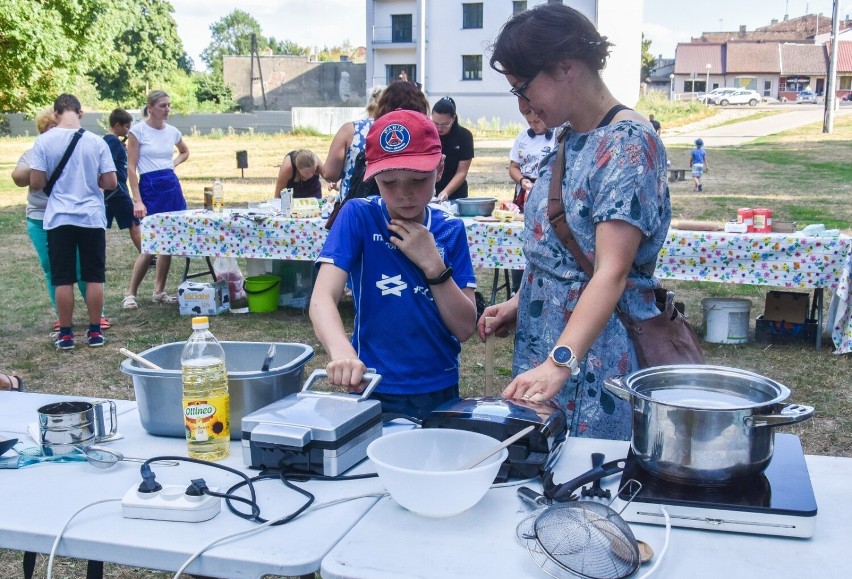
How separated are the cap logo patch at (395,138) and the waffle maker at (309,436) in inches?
23.8

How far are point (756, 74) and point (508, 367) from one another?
67372 millimetres

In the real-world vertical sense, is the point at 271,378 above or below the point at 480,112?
below

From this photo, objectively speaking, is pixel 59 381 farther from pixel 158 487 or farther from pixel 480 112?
pixel 480 112

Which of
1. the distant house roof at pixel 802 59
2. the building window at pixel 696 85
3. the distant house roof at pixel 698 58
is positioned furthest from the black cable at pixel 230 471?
Result: the distant house roof at pixel 802 59

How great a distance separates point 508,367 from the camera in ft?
17.7

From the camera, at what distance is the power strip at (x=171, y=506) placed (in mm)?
1346

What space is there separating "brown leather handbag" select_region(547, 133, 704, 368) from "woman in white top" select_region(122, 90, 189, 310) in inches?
218

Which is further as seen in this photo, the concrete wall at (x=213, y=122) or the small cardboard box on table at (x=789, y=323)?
the concrete wall at (x=213, y=122)

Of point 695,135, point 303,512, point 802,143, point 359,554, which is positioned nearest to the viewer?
point 359,554

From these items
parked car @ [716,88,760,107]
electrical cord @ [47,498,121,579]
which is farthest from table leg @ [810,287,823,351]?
parked car @ [716,88,760,107]

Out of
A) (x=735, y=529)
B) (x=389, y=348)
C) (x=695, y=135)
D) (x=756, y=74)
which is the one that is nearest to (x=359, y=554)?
(x=735, y=529)

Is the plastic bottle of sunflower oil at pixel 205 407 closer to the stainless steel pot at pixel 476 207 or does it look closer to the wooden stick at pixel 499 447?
the wooden stick at pixel 499 447

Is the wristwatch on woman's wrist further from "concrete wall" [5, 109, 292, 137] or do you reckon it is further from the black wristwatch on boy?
"concrete wall" [5, 109, 292, 137]

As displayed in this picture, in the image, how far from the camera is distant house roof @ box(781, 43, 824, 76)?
209ft
